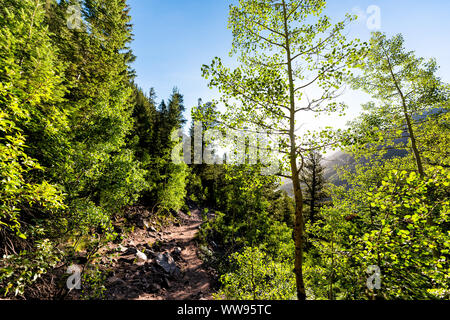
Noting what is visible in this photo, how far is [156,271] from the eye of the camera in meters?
11.4

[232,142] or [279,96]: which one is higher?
[279,96]

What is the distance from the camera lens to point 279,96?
516cm

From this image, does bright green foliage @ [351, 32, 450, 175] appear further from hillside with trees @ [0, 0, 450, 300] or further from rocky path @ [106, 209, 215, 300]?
rocky path @ [106, 209, 215, 300]

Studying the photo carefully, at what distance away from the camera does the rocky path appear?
9.56 metres

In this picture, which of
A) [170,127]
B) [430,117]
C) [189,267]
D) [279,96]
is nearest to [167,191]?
[189,267]

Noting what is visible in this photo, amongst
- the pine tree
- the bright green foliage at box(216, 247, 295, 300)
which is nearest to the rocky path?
the bright green foliage at box(216, 247, 295, 300)

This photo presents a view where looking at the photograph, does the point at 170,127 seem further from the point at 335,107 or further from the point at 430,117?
the point at 430,117

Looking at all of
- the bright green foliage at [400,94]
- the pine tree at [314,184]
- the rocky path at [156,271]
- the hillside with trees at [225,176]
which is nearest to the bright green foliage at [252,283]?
the hillside with trees at [225,176]

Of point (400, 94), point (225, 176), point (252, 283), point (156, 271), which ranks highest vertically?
point (400, 94)

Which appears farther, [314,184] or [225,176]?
[314,184]

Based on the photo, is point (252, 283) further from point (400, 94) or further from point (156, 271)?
point (400, 94)

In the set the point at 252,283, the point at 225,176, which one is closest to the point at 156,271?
the point at 252,283

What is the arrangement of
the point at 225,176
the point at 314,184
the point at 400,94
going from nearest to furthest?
1. the point at 225,176
2. the point at 400,94
3. the point at 314,184

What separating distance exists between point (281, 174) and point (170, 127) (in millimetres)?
21268
